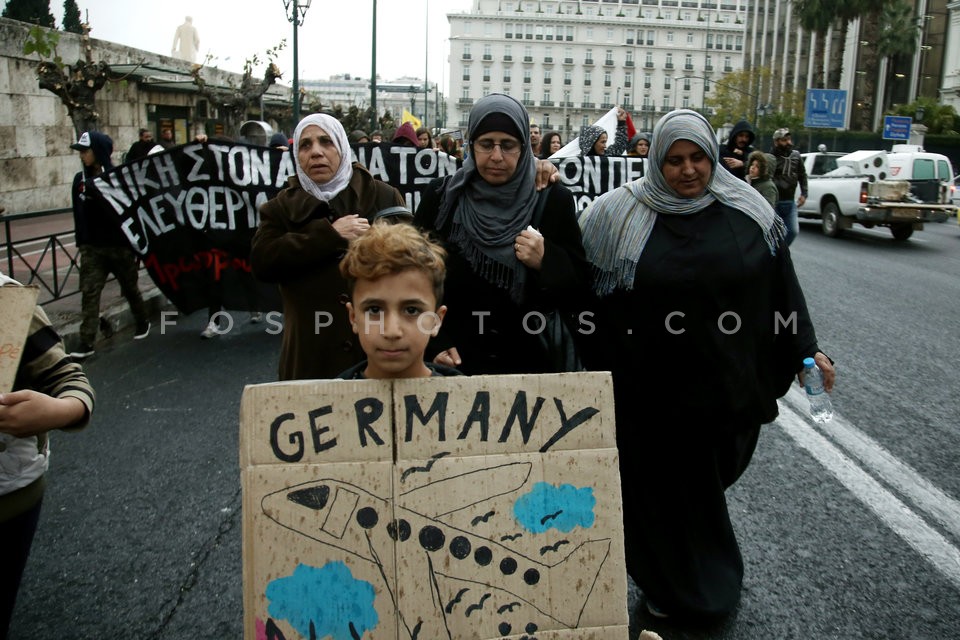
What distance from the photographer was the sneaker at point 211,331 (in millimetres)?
7875

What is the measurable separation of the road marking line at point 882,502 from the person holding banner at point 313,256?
242cm

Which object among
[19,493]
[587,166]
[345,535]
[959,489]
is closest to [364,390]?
[345,535]

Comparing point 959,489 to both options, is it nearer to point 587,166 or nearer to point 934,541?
point 934,541

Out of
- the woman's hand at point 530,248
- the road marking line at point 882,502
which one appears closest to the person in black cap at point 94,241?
the woman's hand at point 530,248

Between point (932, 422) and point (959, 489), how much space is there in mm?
1233

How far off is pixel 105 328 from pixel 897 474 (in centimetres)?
665

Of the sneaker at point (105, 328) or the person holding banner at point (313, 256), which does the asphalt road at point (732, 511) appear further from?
the person holding banner at point (313, 256)

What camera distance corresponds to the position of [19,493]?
240cm

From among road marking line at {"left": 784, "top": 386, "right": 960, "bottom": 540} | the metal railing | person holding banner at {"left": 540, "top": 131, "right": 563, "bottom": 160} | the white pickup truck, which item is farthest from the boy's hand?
the white pickup truck

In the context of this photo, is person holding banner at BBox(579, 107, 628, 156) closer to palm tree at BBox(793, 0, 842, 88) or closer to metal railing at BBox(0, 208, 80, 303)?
metal railing at BBox(0, 208, 80, 303)

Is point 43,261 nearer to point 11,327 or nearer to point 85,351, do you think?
point 85,351

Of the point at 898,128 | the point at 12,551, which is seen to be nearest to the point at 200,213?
the point at 12,551

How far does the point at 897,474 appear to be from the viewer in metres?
4.40

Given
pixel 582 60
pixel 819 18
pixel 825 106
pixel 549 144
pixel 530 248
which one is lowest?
pixel 530 248
